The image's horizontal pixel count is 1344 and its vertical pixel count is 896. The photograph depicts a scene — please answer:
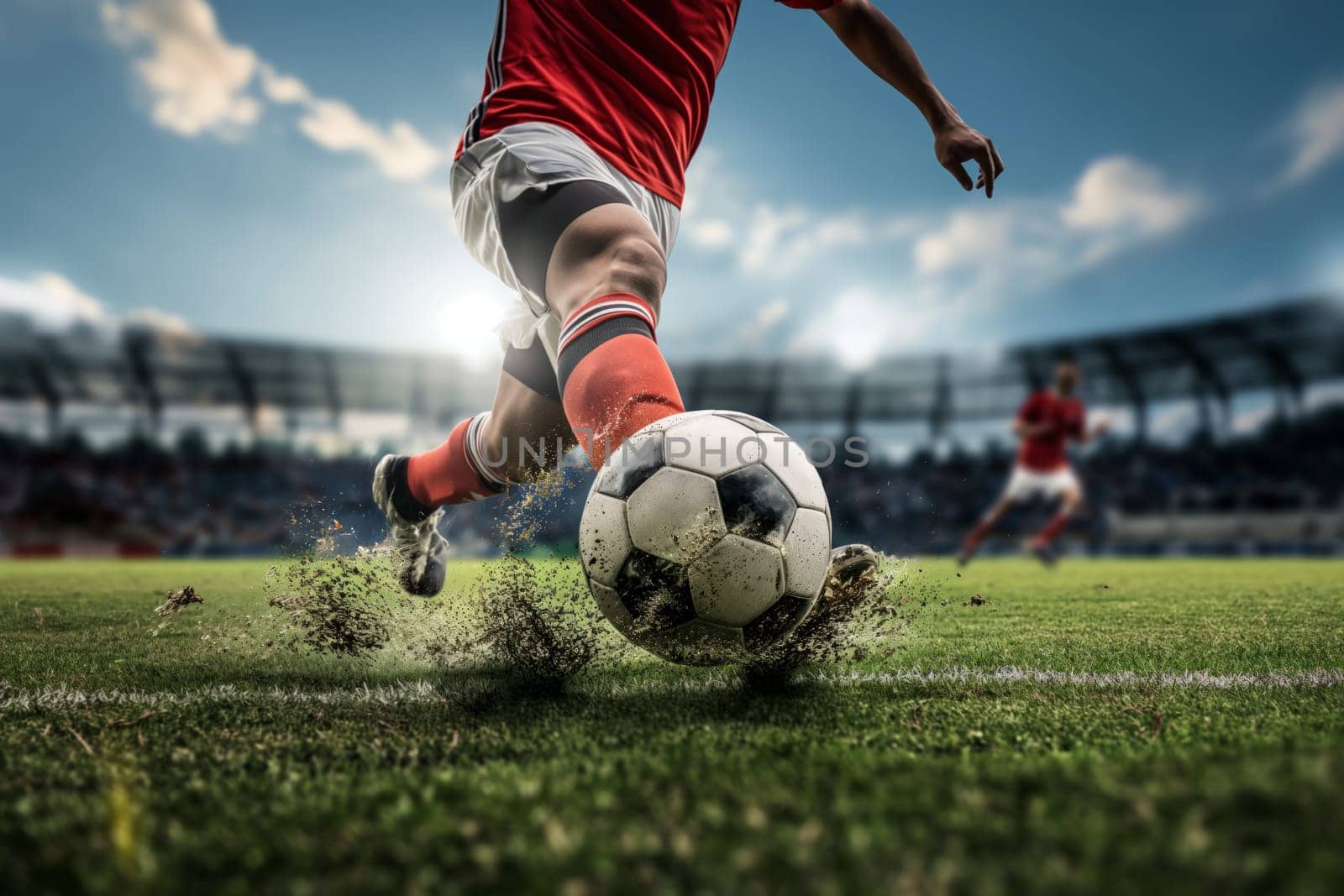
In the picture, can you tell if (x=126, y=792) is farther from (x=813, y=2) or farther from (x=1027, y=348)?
(x=1027, y=348)

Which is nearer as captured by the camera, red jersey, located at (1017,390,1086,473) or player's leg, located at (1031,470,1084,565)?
player's leg, located at (1031,470,1084,565)

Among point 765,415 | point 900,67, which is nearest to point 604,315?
point 900,67

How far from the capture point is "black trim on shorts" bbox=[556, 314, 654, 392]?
1938 millimetres

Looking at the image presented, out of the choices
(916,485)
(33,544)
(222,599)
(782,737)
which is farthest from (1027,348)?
(33,544)

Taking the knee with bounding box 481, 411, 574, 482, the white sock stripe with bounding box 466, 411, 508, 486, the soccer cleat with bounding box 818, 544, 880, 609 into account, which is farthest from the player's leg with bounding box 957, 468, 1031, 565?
the soccer cleat with bounding box 818, 544, 880, 609

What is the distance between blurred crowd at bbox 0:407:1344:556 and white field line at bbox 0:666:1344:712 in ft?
59.2

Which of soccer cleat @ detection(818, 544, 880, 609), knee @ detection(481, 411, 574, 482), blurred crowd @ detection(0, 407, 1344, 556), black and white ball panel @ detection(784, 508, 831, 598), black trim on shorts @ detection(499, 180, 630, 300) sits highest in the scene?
black trim on shorts @ detection(499, 180, 630, 300)

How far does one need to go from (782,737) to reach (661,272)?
1204 mm

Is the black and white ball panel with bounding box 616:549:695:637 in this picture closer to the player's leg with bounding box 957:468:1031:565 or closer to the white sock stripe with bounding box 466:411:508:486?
the white sock stripe with bounding box 466:411:508:486

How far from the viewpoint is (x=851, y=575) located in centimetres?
216

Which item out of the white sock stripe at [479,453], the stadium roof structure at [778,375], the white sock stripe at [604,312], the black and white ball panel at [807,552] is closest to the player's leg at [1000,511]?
the white sock stripe at [479,453]

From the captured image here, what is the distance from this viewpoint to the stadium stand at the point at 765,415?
20516mm

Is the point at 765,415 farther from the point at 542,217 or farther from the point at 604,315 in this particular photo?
the point at 604,315

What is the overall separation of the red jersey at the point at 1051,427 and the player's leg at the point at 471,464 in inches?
303
